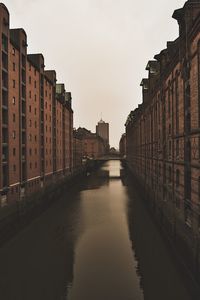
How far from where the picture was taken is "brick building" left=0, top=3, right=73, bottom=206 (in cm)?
2956

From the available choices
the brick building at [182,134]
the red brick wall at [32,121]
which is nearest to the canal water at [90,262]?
the brick building at [182,134]

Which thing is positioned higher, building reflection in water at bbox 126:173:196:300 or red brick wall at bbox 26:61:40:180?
red brick wall at bbox 26:61:40:180

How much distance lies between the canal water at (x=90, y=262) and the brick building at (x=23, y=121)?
591cm

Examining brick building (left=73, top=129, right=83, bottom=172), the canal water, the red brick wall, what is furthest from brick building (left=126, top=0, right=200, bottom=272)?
brick building (left=73, top=129, right=83, bottom=172)

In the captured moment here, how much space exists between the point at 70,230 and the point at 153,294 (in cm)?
1430

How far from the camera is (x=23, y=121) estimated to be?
36.1m

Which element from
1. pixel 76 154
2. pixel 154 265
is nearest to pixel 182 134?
pixel 154 265

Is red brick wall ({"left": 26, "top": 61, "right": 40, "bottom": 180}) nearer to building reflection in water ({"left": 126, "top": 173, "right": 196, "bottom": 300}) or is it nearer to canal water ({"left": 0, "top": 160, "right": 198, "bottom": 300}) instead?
canal water ({"left": 0, "top": 160, "right": 198, "bottom": 300})

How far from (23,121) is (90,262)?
2193 cm

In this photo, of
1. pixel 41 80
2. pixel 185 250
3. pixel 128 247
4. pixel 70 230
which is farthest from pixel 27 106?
pixel 185 250

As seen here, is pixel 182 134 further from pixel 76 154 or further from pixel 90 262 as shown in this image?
pixel 76 154

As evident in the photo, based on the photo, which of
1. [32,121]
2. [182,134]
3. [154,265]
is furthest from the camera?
[32,121]

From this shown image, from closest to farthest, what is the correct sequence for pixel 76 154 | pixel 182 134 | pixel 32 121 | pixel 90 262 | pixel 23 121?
pixel 90 262, pixel 182 134, pixel 23 121, pixel 32 121, pixel 76 154

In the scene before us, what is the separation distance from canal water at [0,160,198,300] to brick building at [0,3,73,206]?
591 cm
